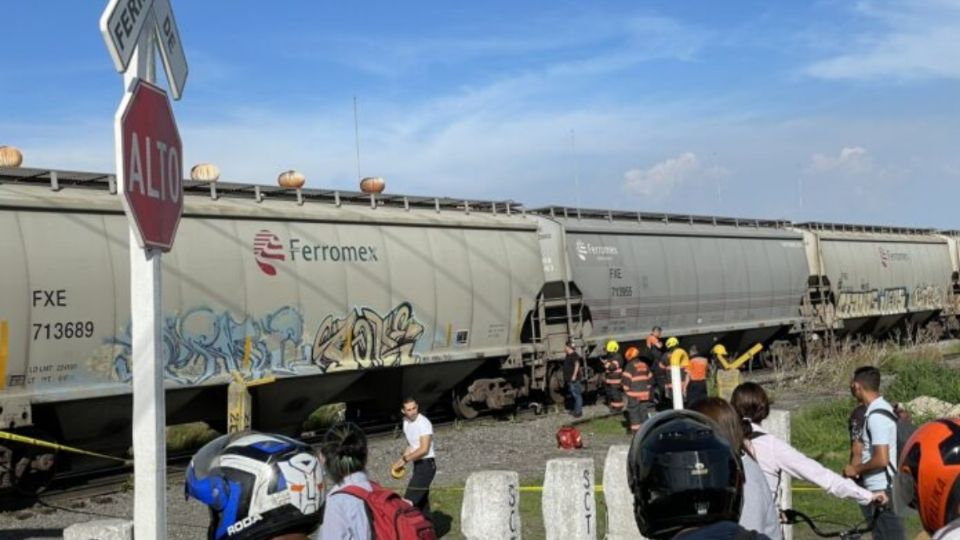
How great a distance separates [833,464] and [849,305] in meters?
21.1

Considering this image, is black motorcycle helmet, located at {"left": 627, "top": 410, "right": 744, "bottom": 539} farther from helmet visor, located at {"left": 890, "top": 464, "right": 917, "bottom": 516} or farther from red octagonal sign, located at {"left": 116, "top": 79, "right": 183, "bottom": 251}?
red octagonal sign, located at {"left": 116, "top": 79, "right": 183, "bottom": 251}

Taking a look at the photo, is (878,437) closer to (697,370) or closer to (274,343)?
(274,343)

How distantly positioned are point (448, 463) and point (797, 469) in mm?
9630

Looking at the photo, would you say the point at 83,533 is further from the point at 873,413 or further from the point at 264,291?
the point at 264,291

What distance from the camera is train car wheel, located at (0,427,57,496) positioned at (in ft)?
39.8

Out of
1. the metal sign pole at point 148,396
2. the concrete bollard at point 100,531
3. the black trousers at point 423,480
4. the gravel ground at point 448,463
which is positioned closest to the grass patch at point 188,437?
the gravel ground at point 448,463

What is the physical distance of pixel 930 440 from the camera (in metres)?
2.69

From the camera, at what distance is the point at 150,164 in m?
3.67

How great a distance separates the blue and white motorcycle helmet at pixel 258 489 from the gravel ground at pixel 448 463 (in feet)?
23.9

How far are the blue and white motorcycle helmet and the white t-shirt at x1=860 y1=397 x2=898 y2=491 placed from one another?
177 inches

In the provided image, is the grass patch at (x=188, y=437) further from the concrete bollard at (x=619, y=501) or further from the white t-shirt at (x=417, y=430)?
the concrete bollard at (x=619, y=501)

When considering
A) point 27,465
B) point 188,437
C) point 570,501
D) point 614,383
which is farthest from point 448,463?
point 570,501

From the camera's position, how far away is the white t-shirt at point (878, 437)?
6.57 meters

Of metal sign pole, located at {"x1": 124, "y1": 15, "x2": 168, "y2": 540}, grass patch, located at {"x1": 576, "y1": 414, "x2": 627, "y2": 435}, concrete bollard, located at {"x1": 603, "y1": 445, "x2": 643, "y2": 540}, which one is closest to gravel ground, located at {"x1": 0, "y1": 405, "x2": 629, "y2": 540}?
grass patch, located at {"x1": 576, "y1": 414, "x2": 627, "y2": 435}
